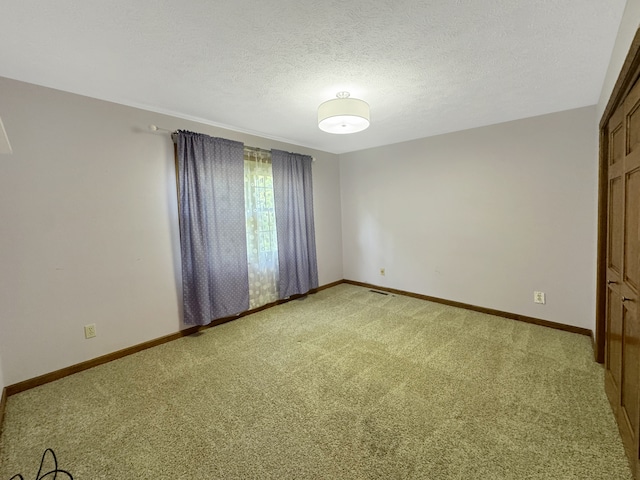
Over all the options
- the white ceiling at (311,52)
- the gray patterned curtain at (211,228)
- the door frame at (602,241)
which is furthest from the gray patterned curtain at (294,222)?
the door frame at (602,241)

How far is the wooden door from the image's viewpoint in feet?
4.38

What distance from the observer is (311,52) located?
5.81 ft

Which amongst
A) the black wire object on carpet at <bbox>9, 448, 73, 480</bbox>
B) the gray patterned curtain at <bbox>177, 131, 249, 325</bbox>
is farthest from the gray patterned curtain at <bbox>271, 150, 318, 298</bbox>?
the black wire object on carpet at <bbox>9, 448, 73, 480</bbox>

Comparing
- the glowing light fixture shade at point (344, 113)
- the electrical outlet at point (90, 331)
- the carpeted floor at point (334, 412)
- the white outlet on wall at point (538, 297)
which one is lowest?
the carpeted floor at point (334, 412)

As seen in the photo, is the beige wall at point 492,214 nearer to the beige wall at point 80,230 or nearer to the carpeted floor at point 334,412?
the carpeted floor at point 334,412

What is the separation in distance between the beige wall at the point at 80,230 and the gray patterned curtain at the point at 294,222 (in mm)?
1264

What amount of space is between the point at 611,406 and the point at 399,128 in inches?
120

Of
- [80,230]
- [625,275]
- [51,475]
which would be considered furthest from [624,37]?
[80,230]

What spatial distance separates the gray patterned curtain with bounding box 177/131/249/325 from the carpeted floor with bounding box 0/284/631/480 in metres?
0.53

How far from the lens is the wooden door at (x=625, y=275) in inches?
52.6

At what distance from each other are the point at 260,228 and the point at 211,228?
731mm

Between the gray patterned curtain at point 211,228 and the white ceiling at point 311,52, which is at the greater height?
the white ceiling at point 311,52

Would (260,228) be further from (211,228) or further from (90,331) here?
(90,331)

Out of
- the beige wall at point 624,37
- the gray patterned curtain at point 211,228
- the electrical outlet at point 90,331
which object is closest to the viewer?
the beige wall at point 624,37
